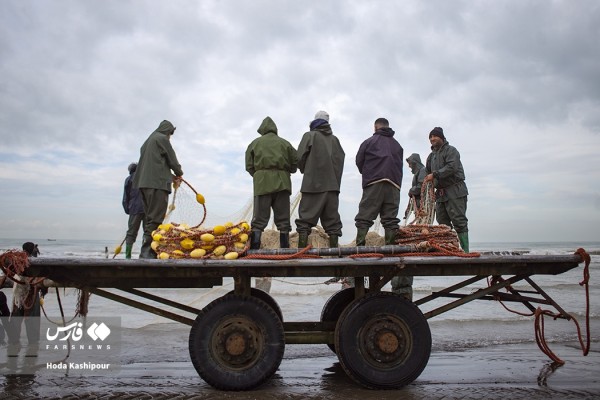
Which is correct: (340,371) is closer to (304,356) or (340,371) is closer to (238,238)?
(304,356)

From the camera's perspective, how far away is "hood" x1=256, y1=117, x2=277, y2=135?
5988 mm

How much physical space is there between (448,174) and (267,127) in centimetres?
243

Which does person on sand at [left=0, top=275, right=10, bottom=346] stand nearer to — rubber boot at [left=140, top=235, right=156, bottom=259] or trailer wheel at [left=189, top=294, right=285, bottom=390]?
rubber boot at [left=140, top=235, right=156, bottom=259]

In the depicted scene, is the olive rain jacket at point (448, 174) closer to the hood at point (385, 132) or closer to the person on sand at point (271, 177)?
the hood at point (385, 132)

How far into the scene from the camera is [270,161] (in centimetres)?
569

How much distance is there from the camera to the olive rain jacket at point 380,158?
584cm

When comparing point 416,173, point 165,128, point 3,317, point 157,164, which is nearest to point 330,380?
point 157,164

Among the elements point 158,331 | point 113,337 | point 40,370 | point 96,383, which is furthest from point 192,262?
point 158,331

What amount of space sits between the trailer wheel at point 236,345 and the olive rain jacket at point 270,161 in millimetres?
1535

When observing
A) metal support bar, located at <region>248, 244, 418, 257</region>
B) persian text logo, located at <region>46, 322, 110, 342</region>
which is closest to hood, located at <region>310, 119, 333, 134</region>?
metal support bar, located at <region>248, 244, 418, 257</region>

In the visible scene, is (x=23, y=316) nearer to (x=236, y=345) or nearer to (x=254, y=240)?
(x=254, y=240)

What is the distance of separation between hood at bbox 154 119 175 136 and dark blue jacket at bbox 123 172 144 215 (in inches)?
55.2

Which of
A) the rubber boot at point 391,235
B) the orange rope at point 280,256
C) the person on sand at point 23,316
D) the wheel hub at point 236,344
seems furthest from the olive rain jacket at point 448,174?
the person on sand at point 23,316

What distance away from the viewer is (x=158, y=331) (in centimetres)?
907
